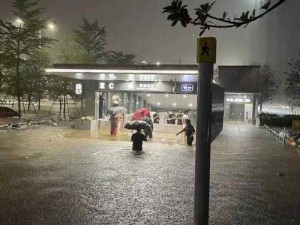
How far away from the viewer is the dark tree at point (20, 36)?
30391mm

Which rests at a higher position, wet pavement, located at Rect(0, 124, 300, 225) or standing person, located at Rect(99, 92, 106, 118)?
standing person, located at Rect(99, 92, 106, 118)

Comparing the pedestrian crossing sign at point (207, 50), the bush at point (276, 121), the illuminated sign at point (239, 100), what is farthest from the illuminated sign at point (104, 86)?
the illuminated sign at point (239, 100)

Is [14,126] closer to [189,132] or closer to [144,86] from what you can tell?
[144,86]

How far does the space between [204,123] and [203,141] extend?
0.74 feet

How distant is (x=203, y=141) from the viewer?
4.10 m

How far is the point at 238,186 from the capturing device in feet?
30.8

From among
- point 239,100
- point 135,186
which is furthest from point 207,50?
point 239,100

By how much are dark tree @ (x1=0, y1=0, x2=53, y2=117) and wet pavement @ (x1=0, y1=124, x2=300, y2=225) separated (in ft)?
57.8

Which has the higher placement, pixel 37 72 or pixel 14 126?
pixel 37 72

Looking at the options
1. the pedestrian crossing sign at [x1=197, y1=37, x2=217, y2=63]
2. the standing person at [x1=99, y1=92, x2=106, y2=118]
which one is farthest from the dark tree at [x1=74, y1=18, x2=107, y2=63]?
the pedestrian crossing sign at [x1=197, y1=37, x2=217, y2=63]

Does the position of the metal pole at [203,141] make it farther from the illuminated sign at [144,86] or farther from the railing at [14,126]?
the railing at [14,126]

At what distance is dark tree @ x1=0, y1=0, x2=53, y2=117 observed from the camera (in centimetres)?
3039

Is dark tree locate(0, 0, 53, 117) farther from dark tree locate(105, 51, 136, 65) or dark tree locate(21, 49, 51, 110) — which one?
dark tree locate(105, 51, 136, 65)

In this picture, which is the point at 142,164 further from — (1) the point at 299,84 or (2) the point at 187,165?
(1) the point at 299,84
